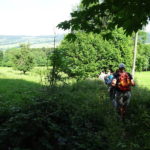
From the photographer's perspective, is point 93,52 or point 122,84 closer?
point 122,84

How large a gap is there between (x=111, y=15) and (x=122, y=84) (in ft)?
9.79

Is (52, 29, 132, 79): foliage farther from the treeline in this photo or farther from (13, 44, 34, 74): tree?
(13, 44, 34, 74): tree

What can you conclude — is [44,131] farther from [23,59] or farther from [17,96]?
[23,59]

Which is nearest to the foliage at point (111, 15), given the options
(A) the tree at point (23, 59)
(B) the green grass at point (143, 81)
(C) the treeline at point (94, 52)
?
(B) the green grass at point (143, 81)

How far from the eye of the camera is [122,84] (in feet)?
33.0

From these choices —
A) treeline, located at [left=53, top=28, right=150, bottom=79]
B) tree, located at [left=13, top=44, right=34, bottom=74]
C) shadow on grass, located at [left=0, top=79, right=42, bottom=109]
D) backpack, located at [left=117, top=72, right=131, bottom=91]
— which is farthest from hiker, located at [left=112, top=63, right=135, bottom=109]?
tree, located at [left=13, top=44, right=34, bottom=74]

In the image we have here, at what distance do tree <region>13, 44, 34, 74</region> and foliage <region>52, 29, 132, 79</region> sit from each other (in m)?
28.2

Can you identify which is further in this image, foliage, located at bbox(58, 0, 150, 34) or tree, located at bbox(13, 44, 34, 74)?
tree, located at bbox(13, 44, 34, 74)

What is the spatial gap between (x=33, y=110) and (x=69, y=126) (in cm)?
77

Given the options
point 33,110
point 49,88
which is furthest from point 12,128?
point 49,88

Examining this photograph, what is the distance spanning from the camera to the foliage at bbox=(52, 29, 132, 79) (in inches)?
1172


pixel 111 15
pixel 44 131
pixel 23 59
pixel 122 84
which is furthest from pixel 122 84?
pixel 23 59

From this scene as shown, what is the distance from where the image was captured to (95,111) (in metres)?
10.7

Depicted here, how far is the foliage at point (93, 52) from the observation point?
2977 centimetres
